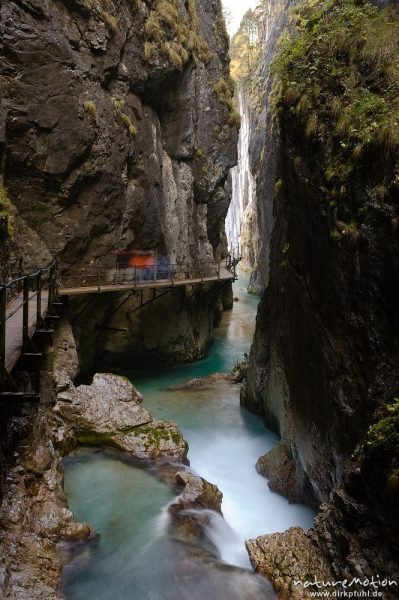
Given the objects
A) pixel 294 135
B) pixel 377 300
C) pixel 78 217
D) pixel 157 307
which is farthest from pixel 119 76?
pixel 377 300

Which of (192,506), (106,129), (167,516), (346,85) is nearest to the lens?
(346,85)

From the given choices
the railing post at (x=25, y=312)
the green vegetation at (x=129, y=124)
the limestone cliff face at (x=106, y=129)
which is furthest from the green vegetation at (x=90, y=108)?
the railing post at (x=25, y=312)

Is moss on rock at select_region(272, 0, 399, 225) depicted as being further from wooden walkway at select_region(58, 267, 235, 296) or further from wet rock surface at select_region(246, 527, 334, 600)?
wooden walkway at select_region(58, 267, 235, 296)

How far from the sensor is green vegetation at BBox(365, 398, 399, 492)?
4832 mm

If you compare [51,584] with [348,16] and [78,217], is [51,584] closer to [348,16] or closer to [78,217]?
[348,16]

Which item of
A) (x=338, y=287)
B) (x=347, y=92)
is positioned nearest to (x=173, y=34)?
(x=347, y=92)

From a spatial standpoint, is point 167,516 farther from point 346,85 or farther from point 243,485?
point 346,85

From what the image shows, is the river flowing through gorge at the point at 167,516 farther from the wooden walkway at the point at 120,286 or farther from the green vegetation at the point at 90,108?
the green vegetation at the point at 90,108

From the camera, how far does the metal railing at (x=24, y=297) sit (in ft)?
15.0

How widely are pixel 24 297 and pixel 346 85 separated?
21.5ft

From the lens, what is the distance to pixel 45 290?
1299 centimetres

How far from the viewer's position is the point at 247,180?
5578 centimetres

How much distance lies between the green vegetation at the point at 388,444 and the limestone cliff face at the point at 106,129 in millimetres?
10965

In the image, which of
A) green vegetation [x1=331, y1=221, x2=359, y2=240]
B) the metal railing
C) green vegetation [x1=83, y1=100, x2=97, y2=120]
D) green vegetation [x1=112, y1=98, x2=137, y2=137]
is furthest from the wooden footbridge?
green vegetation [x1=112, y1=98, x2=137, y2=137]
